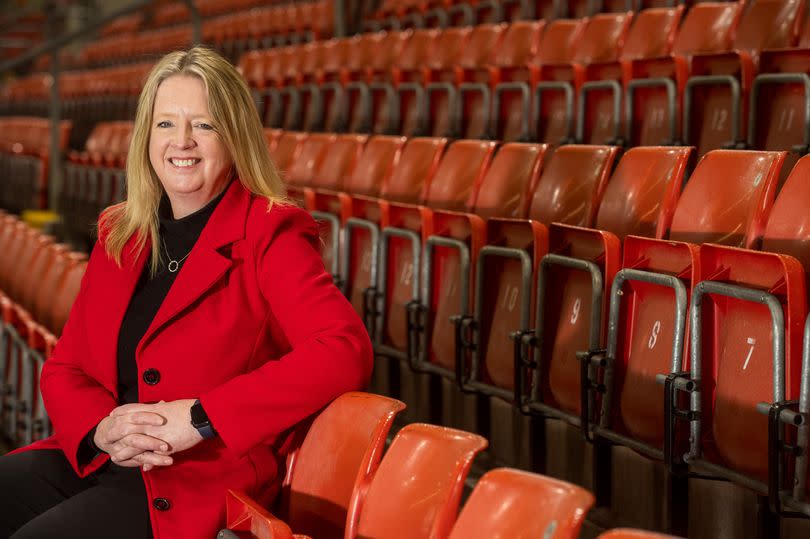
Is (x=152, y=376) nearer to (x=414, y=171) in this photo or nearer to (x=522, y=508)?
(x=522, y=508)

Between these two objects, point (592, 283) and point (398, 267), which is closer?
point (592, 283)

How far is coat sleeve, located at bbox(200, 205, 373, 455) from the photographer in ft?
1.48

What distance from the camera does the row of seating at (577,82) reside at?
2.97 feet

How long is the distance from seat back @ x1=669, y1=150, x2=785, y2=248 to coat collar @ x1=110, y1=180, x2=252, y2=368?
0.29 meters

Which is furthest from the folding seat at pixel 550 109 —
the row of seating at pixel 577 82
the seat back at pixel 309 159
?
the seat back at pixel 309 159

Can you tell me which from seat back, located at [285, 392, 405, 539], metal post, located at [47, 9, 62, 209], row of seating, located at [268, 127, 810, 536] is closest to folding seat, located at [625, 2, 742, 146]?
row of seating, located at [268, 127, 810, 536]

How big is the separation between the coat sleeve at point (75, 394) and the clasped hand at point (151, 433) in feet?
0.10

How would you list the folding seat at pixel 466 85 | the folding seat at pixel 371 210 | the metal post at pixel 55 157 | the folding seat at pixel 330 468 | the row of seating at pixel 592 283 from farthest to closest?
the metal post at pixel 55 157
the folding seat at pixel 466 85
the folding seat at pixel 371 210
the row of seating at pixel 592 283
the folding seat at pixel 330 468

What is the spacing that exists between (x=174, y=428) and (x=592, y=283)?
0.28 m

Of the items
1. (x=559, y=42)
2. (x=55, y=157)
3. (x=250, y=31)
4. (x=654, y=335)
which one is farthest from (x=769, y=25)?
(x=250, y=31)

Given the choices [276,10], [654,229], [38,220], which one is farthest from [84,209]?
[654,229]

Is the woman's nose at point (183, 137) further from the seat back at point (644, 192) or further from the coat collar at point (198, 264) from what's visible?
the seat back at point (644, 192)

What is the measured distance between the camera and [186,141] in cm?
51

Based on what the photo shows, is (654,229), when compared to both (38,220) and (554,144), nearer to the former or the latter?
(554,144)
